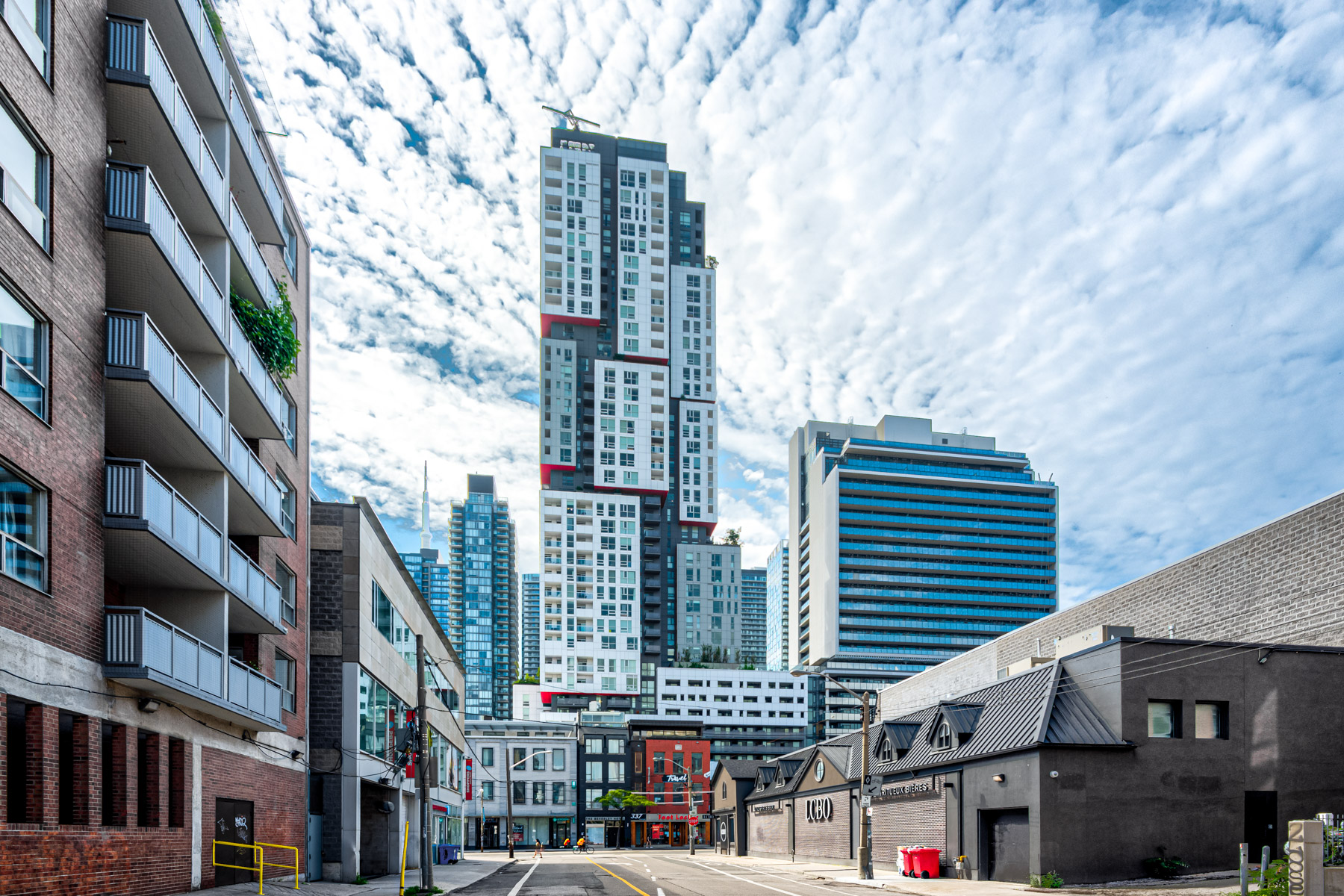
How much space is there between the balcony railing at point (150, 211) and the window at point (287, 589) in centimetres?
1199

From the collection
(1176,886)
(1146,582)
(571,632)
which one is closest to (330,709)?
(1176,886)

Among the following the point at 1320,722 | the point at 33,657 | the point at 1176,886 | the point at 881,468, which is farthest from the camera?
the point at 881,468

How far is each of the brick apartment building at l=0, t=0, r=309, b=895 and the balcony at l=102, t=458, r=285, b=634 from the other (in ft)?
0.21

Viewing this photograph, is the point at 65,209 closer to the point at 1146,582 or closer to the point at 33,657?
the point at 33,657

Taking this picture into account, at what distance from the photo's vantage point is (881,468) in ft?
551

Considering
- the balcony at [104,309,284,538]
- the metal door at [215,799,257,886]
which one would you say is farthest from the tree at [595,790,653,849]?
the balcony at [104,309,284,538]

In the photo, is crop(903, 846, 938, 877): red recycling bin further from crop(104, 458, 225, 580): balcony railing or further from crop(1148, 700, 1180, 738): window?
crop(104, 458, 225, 580): balcony railing

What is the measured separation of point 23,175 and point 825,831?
49493 millimetres

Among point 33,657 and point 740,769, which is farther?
point 740,769

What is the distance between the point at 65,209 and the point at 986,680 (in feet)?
204

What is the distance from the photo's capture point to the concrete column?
19609 mm

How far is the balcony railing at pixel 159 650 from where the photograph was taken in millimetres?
18500

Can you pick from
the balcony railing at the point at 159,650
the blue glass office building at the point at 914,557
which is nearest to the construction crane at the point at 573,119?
the blue glass office building at the point at 914,557

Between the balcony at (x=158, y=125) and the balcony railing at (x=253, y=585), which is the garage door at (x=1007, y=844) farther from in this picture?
the balcony at (x=158, y=125)
